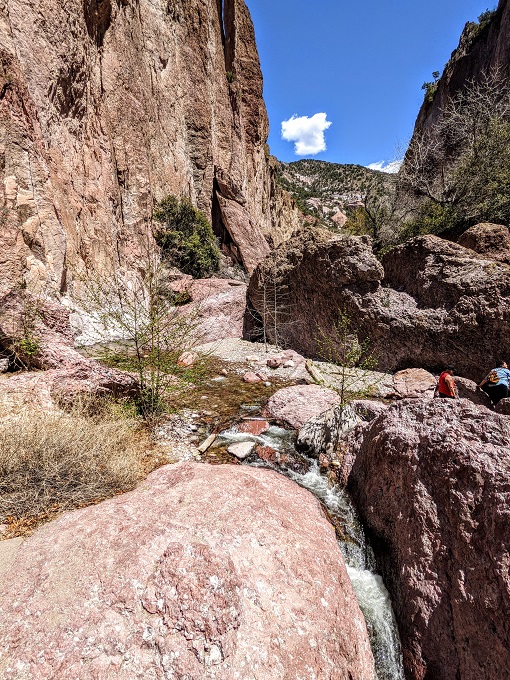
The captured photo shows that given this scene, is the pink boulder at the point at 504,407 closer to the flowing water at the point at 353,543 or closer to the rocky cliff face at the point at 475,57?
the flowing water at the point at 353,543

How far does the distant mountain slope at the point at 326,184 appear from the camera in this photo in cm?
6750

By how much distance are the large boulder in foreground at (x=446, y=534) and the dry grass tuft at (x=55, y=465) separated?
298 cm

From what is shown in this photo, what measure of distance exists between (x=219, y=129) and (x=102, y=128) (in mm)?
15261

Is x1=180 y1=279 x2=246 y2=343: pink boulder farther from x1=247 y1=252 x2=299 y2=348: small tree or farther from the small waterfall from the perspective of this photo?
the small waterfall

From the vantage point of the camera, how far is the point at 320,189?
250 feet

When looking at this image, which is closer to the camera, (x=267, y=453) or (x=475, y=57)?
(x=267, y=453)

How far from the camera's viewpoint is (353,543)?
3.33m

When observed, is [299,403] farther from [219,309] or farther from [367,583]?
[219,309]

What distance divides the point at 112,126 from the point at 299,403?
16.4m

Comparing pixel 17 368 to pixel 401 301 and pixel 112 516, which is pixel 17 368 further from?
pixel 401 301

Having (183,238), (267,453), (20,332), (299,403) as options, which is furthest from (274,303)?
(183,238)

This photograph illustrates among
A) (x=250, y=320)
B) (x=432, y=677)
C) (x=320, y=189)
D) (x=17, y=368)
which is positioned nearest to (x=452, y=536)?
(x=432, y=677)

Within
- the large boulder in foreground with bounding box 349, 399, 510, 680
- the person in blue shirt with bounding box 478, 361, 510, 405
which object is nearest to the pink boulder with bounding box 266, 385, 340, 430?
the large boulder in foreground with bounding box 349, 399, 510, 680

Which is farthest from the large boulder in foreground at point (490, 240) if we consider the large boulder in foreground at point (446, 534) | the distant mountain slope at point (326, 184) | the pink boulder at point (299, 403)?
the distant mountain slope at point (326, 184)
